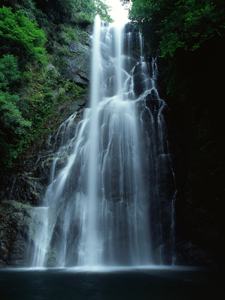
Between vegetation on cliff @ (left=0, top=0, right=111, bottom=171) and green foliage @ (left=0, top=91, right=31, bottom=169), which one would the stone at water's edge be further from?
vegetation on cliff @ (left=0, top=0, right=111, bottom=171)

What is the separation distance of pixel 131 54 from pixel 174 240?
17014 mm

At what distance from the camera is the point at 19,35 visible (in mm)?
12391

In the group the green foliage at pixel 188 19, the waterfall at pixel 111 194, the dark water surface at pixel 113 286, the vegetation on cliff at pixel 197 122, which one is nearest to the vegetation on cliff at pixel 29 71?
the waterfall at pixel 111 194

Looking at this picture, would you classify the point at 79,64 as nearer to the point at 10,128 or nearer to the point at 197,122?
the point at 10,128

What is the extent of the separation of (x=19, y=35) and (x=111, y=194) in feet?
37.2

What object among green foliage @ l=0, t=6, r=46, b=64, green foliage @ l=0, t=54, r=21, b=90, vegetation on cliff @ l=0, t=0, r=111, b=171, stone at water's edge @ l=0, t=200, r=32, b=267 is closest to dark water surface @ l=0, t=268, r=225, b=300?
stone at water's edge @ l=0, t=200, r=32, b=267

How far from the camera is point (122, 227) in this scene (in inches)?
342

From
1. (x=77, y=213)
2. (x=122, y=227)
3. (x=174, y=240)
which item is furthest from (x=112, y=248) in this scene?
(x=174, y=240)

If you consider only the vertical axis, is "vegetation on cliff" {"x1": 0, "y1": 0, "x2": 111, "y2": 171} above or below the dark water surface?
above

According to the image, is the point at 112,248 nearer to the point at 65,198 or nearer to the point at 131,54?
the point at 65,198

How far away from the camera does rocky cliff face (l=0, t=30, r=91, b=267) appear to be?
825 cm

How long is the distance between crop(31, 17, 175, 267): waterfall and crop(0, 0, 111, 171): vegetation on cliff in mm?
2486

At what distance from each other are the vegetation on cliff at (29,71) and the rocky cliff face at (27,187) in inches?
24.4

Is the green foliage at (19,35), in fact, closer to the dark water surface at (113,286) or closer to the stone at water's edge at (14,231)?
the stone at water's edge at (14,231)
